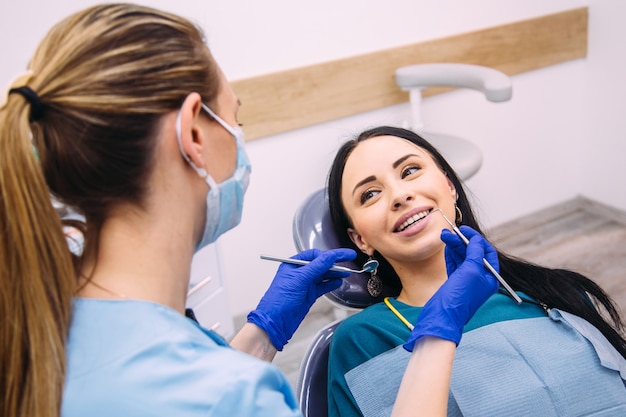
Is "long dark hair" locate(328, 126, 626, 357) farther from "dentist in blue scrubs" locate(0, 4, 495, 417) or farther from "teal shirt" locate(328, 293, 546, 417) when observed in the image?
"dentist in blue scrubs" locate(0, 4, 495, 417)

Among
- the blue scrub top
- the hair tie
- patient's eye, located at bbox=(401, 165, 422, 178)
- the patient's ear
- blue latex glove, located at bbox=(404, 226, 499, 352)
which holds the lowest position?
the patient's ear

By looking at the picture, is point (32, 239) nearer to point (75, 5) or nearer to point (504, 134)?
point (75, 5)

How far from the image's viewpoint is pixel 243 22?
2.12 m

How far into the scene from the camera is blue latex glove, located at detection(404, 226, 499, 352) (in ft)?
3.17

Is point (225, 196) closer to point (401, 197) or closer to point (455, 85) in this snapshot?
point (401, 197)

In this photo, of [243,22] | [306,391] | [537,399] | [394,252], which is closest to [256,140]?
[243,22]

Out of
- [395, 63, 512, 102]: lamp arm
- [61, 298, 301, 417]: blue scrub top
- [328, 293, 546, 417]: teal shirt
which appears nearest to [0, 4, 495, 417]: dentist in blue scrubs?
[61, 298, 301, 417]: blue scrub top

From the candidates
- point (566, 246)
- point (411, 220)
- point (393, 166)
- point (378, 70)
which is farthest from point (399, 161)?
point (566, 246)

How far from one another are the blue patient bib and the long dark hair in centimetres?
4

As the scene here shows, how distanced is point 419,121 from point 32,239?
5.80 ft

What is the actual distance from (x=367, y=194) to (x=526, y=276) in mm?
376

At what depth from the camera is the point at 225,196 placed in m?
0.92

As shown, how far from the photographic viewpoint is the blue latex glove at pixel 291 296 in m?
1.23

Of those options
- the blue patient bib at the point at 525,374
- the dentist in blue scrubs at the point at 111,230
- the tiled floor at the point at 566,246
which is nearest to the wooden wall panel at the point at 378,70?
the tiled floor at the point at 566,246
